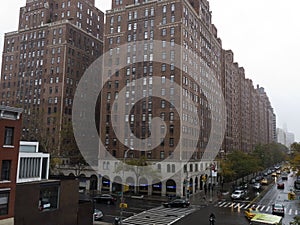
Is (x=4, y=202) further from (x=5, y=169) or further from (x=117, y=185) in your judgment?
(x=117, y=185)

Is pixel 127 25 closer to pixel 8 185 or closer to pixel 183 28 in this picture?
pixel 183 28

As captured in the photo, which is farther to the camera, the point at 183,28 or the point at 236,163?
the point at 236,163

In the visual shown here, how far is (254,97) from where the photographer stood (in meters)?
174

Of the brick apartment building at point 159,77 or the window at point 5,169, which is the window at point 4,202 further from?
the brick apartment building at point 159,77

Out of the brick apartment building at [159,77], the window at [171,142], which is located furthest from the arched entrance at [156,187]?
the window at [171,142]

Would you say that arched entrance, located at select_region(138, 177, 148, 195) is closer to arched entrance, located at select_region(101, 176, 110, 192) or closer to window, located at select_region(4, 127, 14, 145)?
arched entrance, located at select_region(101, 176, 110, 192)

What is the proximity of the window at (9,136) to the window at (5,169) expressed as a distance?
157 cm

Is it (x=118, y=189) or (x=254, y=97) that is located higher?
(x=254, y=97)

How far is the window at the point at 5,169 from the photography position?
25.0m

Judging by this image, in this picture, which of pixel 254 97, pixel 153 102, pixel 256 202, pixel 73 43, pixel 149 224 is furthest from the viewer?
pixel 254 97

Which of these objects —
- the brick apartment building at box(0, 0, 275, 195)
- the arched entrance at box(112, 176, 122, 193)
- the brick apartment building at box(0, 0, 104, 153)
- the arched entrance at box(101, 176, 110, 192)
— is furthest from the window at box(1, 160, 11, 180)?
the brick apartment building at box(0, 0, 104, 153)

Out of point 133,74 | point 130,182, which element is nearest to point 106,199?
point 130,182

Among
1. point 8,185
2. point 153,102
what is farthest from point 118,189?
point 8,185

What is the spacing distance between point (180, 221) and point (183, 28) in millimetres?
45725
